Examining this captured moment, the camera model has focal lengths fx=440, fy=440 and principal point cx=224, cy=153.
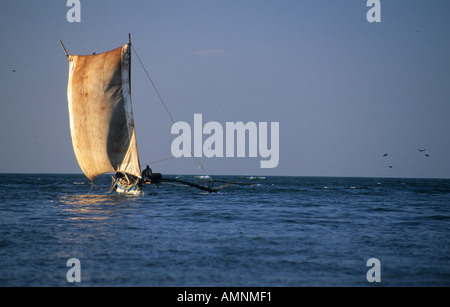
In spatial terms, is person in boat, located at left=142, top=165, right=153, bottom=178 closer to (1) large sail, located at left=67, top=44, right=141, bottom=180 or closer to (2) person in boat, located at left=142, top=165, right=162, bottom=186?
(2) person in boat, located at left=142, top=165, right=162, bottom=186

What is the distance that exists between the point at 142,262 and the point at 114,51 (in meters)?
25.0

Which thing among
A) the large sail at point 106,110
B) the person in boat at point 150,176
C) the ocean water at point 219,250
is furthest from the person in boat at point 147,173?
the ocean water at point 219,250

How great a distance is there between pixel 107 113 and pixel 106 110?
0.76 ft

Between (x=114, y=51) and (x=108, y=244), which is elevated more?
(x=114, y=51)

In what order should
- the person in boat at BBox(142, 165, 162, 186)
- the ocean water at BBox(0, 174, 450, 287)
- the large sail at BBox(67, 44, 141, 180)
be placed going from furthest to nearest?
the person in boat at BBox(142, 165, 162, 186) < the large sail at BBox(67, 44, 141, 180) < the ocean water at BBox(0, 174, 450, 287)

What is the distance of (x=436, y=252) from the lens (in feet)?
47.3

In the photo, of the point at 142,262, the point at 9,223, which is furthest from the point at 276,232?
the point at 9,223

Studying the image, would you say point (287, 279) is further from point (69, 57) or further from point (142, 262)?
point (69, 57)

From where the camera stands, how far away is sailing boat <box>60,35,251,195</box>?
32.9 metres

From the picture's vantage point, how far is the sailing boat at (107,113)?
3294cm

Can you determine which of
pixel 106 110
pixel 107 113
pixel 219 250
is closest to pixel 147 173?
pixel 107 113

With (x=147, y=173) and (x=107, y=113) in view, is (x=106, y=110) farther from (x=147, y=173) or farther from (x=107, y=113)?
(x=147, y=173)

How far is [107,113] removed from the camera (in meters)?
32.9

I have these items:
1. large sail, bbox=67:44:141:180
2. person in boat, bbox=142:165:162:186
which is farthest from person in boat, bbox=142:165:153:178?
large sail, bbox=67:44:141:180
